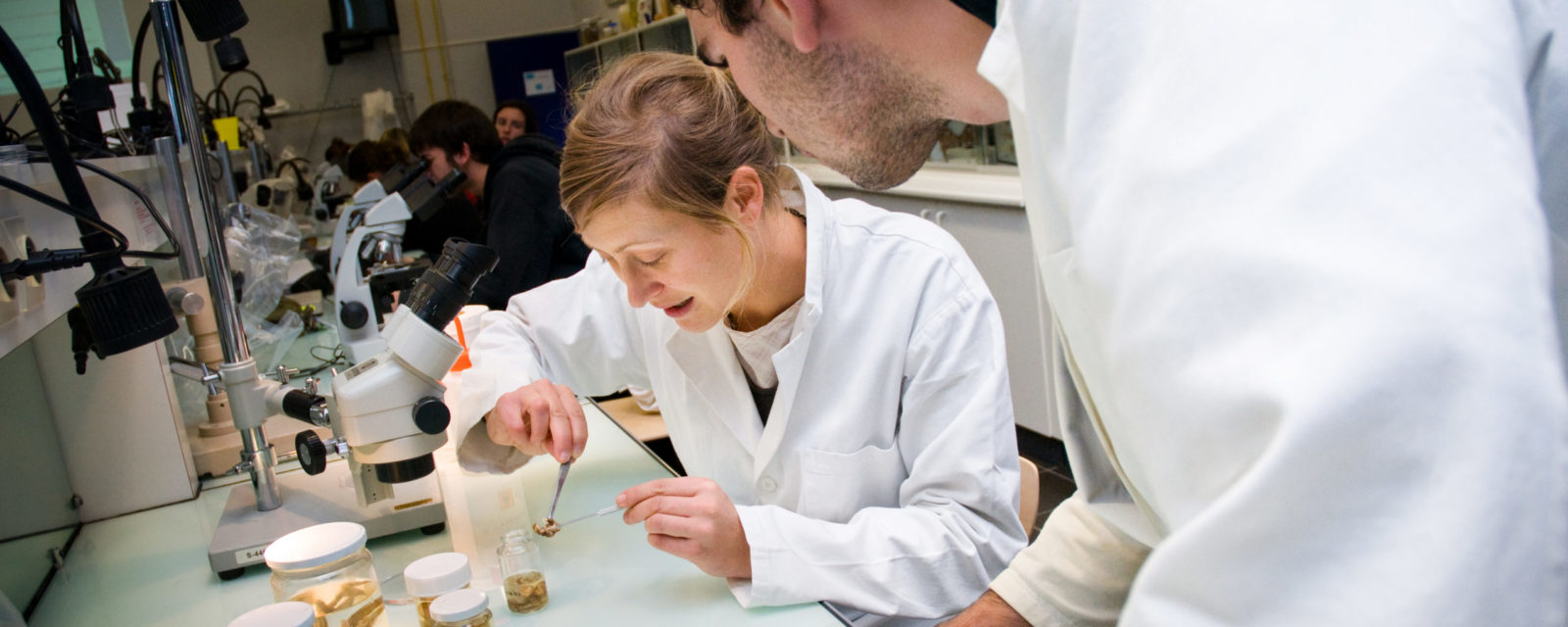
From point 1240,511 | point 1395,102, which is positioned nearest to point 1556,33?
point 1395,102

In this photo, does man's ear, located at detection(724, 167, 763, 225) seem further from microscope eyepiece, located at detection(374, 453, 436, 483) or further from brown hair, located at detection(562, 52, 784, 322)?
microscope eyepiece, located at detection(374, 453, 436, 483)

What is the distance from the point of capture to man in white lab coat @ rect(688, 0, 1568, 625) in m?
0.31

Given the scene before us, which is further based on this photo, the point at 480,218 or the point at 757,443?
the point at 480,218

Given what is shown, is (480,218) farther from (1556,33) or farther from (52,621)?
(1556,33)

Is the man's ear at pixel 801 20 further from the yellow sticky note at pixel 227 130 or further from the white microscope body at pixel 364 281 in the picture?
the yellow sticky note at pixel 227 130

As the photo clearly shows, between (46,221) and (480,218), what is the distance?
310 centimetres

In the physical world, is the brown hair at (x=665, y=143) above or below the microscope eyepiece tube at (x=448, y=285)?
above

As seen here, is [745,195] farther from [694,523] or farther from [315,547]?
[315,547]

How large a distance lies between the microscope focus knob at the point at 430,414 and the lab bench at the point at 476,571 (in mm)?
168

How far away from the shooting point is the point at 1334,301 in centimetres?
32

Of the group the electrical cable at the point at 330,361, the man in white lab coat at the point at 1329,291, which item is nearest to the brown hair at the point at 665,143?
the man in white lab coat at the point at 1329,291

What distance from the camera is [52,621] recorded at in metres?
1.17

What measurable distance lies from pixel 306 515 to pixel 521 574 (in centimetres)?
41

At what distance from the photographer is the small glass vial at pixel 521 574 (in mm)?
1053
